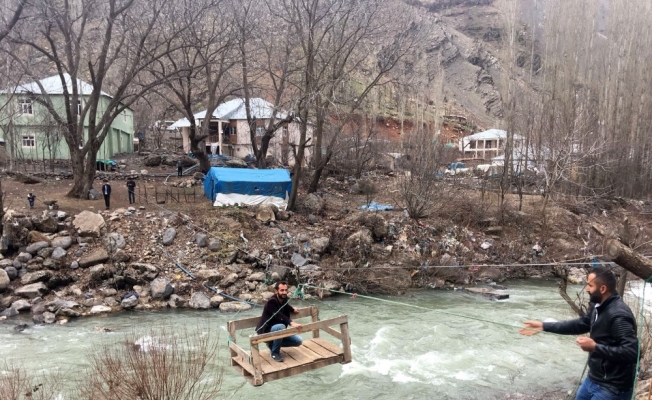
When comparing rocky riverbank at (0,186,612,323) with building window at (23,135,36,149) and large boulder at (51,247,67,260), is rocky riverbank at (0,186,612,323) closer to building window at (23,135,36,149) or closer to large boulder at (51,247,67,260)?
large boulder at (51,247,67,260)

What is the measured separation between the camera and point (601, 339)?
4422 mm

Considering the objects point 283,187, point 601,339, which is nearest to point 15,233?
point 283,187

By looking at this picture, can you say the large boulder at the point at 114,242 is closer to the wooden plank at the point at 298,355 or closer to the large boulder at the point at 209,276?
the large boulder at the point at 209,276

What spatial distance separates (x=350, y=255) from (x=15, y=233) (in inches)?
455

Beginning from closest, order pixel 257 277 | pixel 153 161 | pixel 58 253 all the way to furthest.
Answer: pixel 58 253
pixel 257 277
pixel 153 161

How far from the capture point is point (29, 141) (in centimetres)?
3238

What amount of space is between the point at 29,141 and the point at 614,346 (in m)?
35.7

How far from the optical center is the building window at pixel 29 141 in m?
32.3

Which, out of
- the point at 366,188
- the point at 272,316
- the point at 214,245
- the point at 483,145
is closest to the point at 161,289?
the point at 214,245

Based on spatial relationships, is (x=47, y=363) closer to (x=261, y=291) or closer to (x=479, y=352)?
(x=261, y=291)

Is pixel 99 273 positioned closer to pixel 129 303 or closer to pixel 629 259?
pixel 129 303

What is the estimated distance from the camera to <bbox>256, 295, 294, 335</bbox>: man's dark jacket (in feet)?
24.4

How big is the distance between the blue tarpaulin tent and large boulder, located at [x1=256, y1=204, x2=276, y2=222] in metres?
1.22

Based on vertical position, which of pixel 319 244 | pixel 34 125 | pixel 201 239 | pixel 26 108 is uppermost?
pixel 26 108
